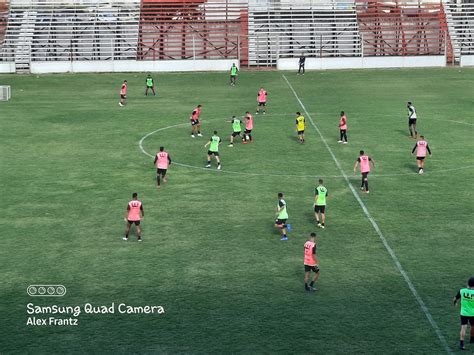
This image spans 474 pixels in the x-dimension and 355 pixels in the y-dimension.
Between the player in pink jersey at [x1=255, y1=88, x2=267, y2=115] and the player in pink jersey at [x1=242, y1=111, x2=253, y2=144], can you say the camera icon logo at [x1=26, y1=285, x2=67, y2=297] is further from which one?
the player in pink jersey at [x1=255, y1=88, x2=267, y2=115]

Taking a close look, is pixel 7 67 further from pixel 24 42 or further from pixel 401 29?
pixel 401 29

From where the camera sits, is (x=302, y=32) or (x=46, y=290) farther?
(x=302, y=32)

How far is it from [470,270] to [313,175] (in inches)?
485

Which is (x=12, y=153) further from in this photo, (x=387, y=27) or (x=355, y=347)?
(x=387, y=27)

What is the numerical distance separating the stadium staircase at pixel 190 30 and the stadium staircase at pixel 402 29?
513 inches

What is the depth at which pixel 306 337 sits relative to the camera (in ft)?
61.7

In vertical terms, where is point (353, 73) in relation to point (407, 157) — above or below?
above

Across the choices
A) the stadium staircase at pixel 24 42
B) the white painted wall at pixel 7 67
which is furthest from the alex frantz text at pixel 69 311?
the stadium staircase at pixel 24 42

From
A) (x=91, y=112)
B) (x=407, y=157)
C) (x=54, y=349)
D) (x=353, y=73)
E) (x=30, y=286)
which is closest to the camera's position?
(x=54, y=349)

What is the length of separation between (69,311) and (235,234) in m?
7.83

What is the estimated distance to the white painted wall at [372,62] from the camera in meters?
72.9

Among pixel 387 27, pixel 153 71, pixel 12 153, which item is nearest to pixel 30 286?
pixel 12 153

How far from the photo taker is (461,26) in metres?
78.1

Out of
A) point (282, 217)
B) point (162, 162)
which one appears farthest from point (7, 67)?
point (282, 217)
